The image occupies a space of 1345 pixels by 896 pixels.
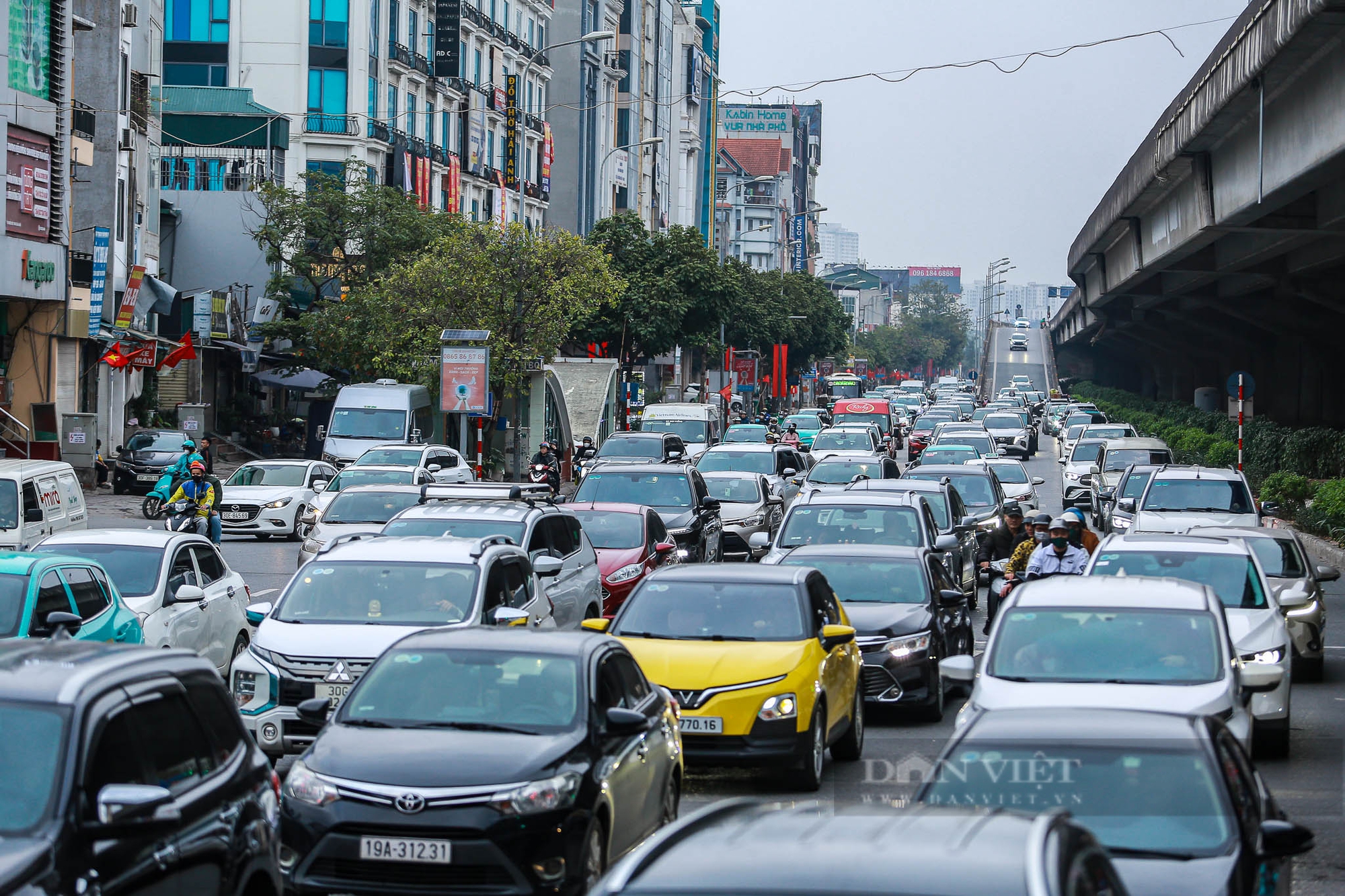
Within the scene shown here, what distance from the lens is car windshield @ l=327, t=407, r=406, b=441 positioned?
3878 cm

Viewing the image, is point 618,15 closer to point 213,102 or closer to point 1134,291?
point 213,102

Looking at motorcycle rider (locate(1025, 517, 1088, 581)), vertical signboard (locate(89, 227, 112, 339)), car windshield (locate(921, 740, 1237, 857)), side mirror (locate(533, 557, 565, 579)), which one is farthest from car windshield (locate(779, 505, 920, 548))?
vertical signboard (locate(89, 227, 112, 339))

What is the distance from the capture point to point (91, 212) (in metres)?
44.5

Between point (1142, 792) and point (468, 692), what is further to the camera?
point (468, 692)

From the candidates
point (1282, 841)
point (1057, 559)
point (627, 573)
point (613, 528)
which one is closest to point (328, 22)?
point (613, 528)

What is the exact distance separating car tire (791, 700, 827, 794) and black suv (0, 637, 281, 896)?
4.95 metres

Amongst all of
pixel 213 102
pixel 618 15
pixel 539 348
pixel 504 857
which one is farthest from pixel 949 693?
pixel 618 15

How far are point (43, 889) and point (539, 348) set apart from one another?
127 ft

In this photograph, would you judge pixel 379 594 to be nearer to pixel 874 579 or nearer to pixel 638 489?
pixel 874 579

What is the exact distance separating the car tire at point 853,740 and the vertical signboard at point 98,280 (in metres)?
31.3

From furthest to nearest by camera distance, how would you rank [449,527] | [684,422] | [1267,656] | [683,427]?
[684,422] → [683,427] → [449,527] → [1267,656]

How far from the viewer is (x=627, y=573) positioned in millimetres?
20266

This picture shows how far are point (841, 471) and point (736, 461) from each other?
8.62ft

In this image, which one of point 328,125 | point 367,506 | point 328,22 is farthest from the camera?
point 328,125
